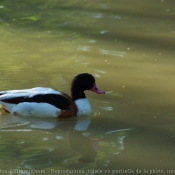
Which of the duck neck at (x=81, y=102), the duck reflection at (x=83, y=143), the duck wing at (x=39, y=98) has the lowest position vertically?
the duck reflection at (x=83, y=143)

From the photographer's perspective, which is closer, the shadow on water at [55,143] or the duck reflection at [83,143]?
the shadow on water at [55,143]

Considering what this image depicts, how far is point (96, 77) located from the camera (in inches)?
408

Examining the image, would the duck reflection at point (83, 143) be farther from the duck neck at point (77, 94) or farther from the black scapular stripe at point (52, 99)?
the duck neck at point (77, 94)

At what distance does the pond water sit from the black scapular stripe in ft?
0.76

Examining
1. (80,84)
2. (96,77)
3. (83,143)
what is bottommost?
(83,143)

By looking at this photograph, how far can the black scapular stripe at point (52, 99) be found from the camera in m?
8.51

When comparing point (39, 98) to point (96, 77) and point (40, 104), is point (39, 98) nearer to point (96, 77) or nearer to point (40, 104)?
point (40, 104)

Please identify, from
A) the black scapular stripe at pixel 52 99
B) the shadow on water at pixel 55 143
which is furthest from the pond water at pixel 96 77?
the black scapular stripe at pixel 52 99

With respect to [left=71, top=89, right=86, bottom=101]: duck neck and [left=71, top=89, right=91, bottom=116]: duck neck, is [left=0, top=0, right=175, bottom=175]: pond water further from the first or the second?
[left=71, top=89, right=86, bottom=101]: duck neck

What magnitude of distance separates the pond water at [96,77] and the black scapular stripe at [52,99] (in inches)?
9.2

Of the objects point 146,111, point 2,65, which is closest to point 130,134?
point 146,111

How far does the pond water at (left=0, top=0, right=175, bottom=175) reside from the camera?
7.15 m

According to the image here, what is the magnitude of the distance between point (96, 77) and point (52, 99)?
1.97 m

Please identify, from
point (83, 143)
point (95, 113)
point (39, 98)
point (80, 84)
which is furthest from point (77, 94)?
point (83, 143)
